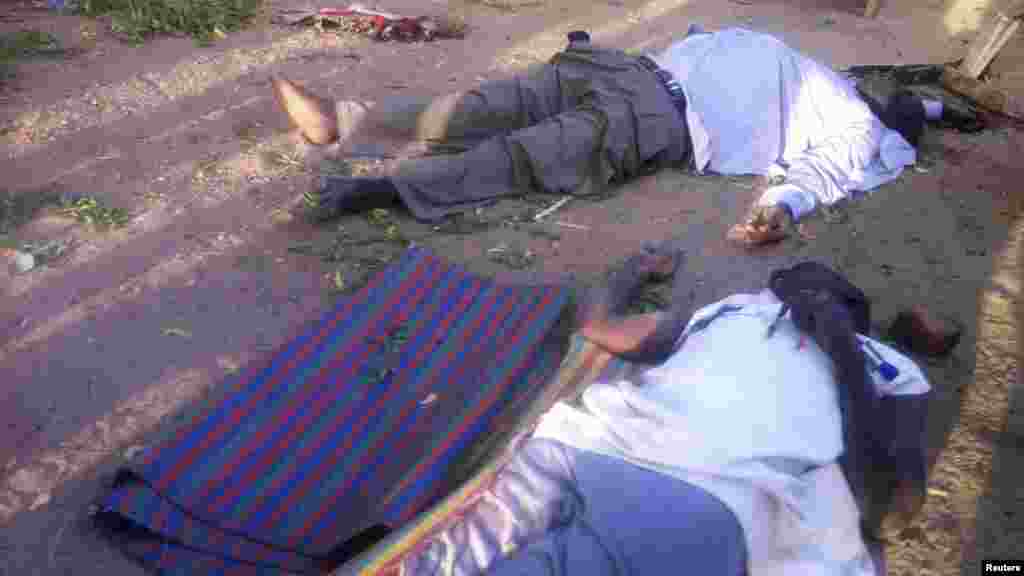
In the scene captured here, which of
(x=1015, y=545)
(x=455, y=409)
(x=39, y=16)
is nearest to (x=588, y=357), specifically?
A: (x=455, y=409)

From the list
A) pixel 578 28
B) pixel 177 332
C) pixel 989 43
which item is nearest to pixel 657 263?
pixel 177 332

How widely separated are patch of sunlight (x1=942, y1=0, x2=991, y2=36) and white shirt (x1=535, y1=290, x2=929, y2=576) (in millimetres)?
6065

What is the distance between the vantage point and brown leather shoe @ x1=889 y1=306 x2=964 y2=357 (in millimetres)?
2855

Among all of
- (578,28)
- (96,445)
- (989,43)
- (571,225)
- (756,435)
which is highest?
(989,43)

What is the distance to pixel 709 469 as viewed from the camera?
71.4 inches

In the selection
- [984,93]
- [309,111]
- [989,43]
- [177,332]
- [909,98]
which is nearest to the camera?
[177,332]

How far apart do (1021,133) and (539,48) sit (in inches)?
125

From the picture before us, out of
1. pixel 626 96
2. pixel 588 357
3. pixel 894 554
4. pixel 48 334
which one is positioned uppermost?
pixel 626 96

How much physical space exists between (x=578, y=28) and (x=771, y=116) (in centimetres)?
254

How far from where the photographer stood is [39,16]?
5320 millimetres

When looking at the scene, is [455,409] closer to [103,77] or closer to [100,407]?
[100,407]

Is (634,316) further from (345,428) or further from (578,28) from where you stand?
(578,28)

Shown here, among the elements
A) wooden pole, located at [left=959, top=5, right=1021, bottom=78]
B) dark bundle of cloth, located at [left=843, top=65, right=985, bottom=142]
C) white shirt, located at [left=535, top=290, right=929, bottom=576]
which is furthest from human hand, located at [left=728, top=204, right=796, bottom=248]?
wooden pole, located at [left=959, top=5, right=1021, bottom=78]

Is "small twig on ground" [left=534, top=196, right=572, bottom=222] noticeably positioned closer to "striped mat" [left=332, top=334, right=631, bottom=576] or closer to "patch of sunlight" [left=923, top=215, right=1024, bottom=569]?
"striped mat" [left=332, top=334, right=631, bottom=576]
